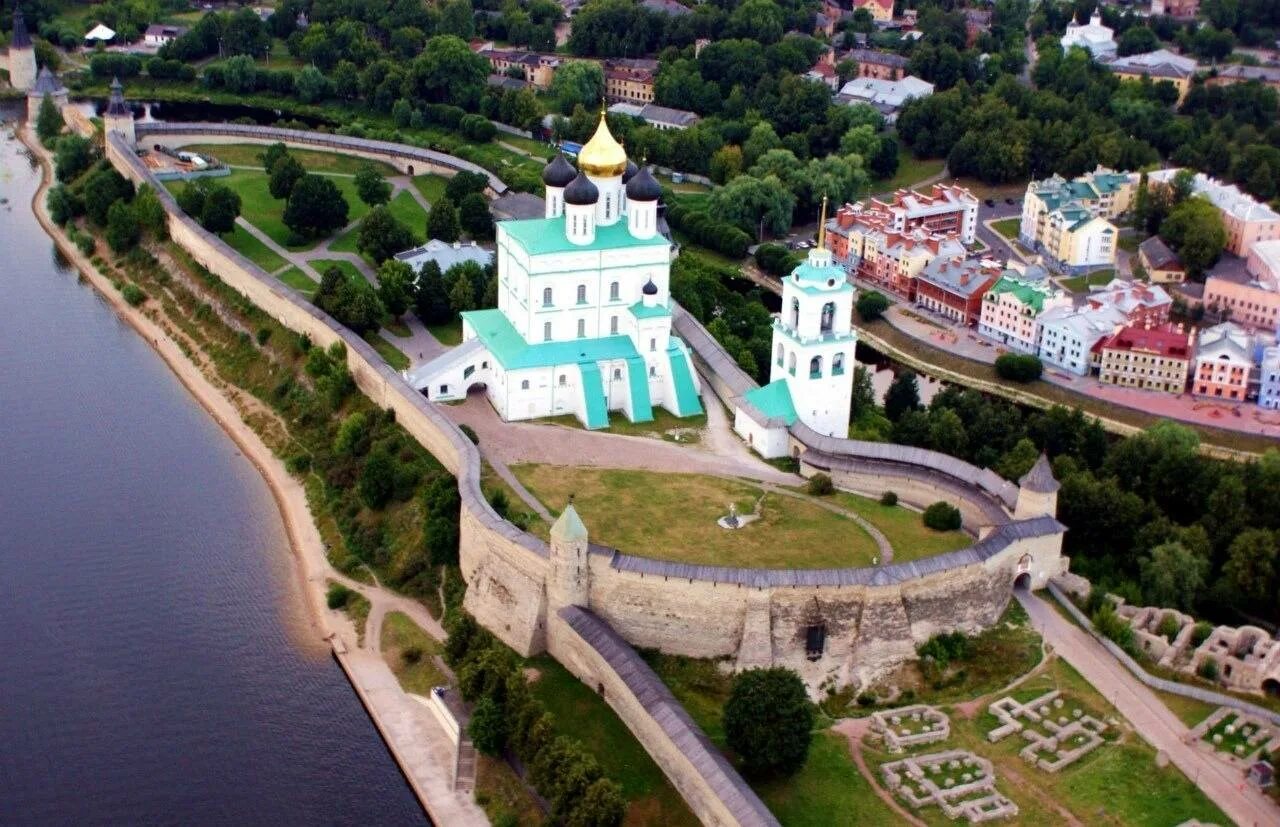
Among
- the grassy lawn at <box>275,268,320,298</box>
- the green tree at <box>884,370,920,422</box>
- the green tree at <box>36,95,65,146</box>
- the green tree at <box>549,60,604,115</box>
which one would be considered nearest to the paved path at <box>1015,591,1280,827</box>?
the green tree at <box>884,370,920,422</box>

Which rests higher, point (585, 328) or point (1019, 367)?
point (585, 328)

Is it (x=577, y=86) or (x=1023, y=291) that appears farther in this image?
(x=577, y=86)

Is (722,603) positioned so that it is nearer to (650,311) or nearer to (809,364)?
(809,364)

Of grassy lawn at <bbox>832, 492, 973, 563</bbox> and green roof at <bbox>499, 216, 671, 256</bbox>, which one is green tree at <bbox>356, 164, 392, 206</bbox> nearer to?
green roof at <bbox>499, 216, 671, 256</bbox>

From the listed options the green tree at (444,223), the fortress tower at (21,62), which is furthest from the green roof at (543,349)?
the fortress tower at (21,62)

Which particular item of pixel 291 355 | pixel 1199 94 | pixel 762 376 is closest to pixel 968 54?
pixel 1199 94

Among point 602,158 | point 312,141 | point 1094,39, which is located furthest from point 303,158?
point 1094,39
